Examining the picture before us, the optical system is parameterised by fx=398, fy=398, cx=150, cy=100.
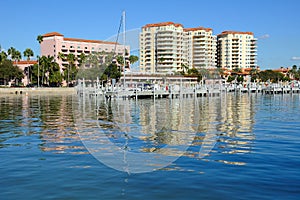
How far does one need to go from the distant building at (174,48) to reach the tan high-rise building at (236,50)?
19.3 ft

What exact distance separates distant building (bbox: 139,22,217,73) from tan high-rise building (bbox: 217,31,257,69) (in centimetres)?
588

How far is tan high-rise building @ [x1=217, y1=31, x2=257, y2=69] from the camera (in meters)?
186

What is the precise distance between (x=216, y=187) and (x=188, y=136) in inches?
326

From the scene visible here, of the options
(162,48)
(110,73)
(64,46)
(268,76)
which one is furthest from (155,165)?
(162,48)

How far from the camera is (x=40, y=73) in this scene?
114 m

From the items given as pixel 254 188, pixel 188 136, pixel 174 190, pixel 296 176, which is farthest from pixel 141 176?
pixel 188 136

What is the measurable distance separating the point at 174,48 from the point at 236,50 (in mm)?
38897

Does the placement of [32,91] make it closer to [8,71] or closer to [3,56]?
[8,71]

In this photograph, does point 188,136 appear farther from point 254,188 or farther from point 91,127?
point 254,188

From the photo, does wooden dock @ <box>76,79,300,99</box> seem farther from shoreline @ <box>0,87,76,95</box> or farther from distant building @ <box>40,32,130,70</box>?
distant building @ <box>40,32,130,70</box>

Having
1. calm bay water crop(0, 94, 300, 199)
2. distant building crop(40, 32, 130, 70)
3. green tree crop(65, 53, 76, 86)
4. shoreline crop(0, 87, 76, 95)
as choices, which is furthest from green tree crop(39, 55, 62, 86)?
calm bay water crop(0, 94, 300, 199)

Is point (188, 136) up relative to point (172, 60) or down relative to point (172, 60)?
down

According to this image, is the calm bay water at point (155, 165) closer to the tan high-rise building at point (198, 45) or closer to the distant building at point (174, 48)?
the distant building at point (174, 48)

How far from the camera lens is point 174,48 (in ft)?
533
